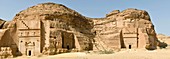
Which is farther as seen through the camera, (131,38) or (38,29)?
(131,38)

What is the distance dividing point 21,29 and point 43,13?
456 centimetres

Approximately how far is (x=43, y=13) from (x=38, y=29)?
367cm

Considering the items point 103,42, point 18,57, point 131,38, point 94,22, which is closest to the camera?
point 18,57

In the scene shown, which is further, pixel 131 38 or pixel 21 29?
pixel 131 38

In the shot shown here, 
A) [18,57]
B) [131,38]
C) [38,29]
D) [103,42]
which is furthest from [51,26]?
[131,38]

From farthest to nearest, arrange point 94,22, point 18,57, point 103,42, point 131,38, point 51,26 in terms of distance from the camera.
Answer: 1. point 94,22
2. point 103,42
3. point 131,38
4. point 51,26
5. point 18,57

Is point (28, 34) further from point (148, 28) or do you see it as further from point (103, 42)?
point (148, 28)

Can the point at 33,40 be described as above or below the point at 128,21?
below

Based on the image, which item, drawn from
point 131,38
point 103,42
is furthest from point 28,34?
point 131,38

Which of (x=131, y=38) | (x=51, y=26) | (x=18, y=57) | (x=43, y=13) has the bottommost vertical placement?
(x=18, y=57)

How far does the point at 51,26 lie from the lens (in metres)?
31.7

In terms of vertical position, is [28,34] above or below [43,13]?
below

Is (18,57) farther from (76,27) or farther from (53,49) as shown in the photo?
(76,27)

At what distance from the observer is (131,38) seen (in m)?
36.6
